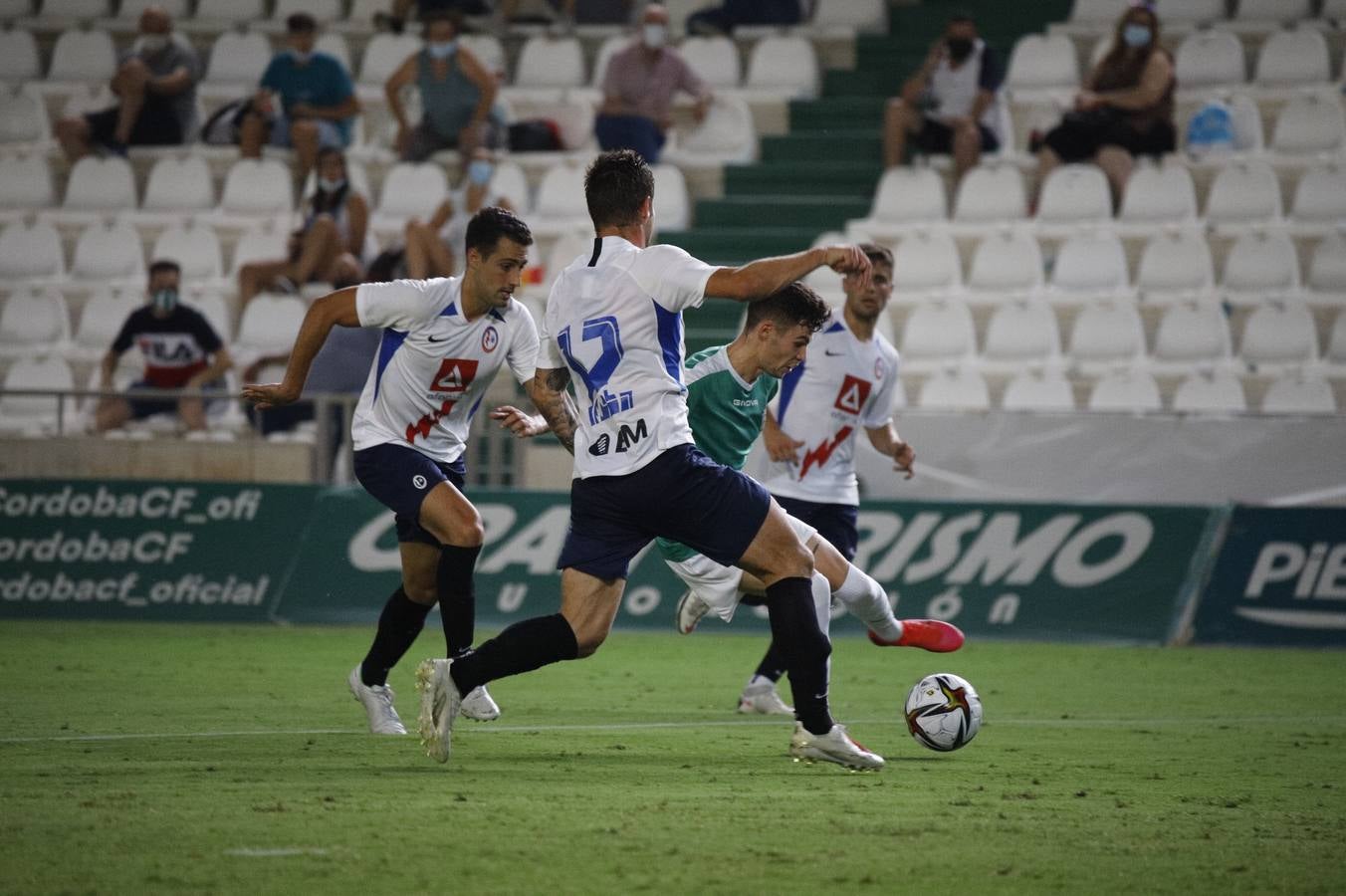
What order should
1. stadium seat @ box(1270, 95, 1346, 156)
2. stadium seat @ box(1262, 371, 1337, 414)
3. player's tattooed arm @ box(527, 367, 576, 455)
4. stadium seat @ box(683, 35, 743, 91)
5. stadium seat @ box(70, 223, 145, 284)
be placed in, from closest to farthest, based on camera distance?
player's tattooed arm @ box(527, 367, 576, 455), stadium seat @ box(1262, 371, 1337, 414), stadium seat @ box(1270, 95, 1346, 156), stadium seat @ box(70, 223, 145, 284), stadium seat @ box(683, 35, 743, 91)

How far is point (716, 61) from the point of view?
22.0 meters

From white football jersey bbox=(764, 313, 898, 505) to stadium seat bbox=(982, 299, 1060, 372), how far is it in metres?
7.58

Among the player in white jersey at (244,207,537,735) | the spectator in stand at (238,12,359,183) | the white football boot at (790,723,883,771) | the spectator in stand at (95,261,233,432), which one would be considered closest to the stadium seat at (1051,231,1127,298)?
the spectator in stand at (238,12,359,183)

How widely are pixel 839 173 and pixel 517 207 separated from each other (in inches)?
136

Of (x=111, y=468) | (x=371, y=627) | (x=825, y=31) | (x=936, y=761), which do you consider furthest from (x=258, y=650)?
(x=825, y=31)

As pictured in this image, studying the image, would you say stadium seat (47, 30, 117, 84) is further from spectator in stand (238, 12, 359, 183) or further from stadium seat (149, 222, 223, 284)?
stadium seat (149, 222, 223, 284)

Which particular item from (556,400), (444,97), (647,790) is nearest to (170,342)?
(444,97)

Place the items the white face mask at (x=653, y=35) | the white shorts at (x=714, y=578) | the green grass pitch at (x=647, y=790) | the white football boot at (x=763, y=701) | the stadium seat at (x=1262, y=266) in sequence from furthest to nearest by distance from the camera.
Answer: the white face mask at (x=653, y=35) < the stadium seat at (x=1262, y=266) < the white football boot at (x=763, y=701) < the white shorts at (x=714, y=578) < the green grass pitch at (x=647, y=790)

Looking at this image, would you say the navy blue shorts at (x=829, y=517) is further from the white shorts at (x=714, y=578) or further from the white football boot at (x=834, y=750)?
the white football boot at (x=834, y=750)

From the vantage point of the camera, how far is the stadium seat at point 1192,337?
1795cm

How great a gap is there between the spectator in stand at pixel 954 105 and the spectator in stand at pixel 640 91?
2.30m

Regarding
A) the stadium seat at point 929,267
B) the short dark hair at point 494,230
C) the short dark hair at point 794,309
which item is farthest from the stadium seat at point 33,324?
the short dark hair at point 794,309

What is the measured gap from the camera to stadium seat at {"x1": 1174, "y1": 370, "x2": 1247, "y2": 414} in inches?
682

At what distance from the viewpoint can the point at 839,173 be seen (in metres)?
21.2
